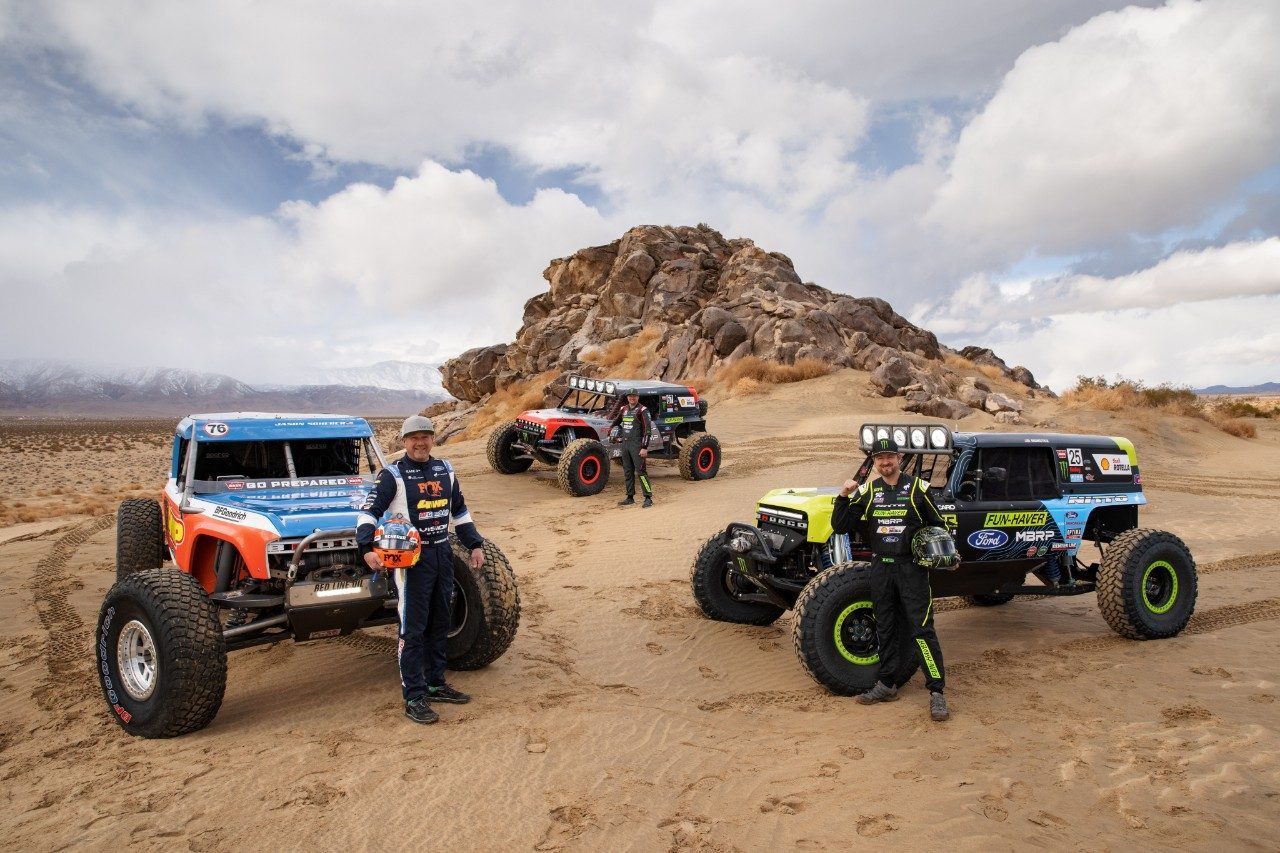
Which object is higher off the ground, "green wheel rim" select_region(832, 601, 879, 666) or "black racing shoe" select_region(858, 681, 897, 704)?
"green wheel rim" select_region(832, 601, 879, 666)

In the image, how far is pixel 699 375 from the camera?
98.1ft

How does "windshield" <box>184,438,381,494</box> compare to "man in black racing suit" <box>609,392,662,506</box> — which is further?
"man in black racing suit" <box>609,392,662,506</box>

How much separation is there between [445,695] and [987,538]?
4.34 metres

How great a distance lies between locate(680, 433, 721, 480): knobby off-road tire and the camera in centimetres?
1524

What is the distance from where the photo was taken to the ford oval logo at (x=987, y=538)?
6383mm

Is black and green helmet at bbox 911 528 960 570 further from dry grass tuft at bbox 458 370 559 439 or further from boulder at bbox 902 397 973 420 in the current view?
dry grass tuft at bbox 458 370 559 439

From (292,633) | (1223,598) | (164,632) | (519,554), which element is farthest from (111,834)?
(1223,598)

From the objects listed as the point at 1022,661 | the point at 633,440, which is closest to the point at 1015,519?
the point at 1022,661

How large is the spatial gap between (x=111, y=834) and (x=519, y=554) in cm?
665

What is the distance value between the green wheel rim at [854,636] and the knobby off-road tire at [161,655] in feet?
12.8

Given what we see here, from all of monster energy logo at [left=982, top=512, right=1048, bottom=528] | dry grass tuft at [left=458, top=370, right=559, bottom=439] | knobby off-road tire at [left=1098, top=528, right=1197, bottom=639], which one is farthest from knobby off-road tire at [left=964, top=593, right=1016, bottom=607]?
dry grass tuft at [left=458, top=370, right=559, bottom=439]

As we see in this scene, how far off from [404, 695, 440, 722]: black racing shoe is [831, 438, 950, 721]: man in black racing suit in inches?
110

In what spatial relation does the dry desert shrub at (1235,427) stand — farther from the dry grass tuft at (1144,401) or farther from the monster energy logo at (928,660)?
the monster energy logo at (928,660)

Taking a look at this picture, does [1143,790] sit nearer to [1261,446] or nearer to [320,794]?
[320,794]
